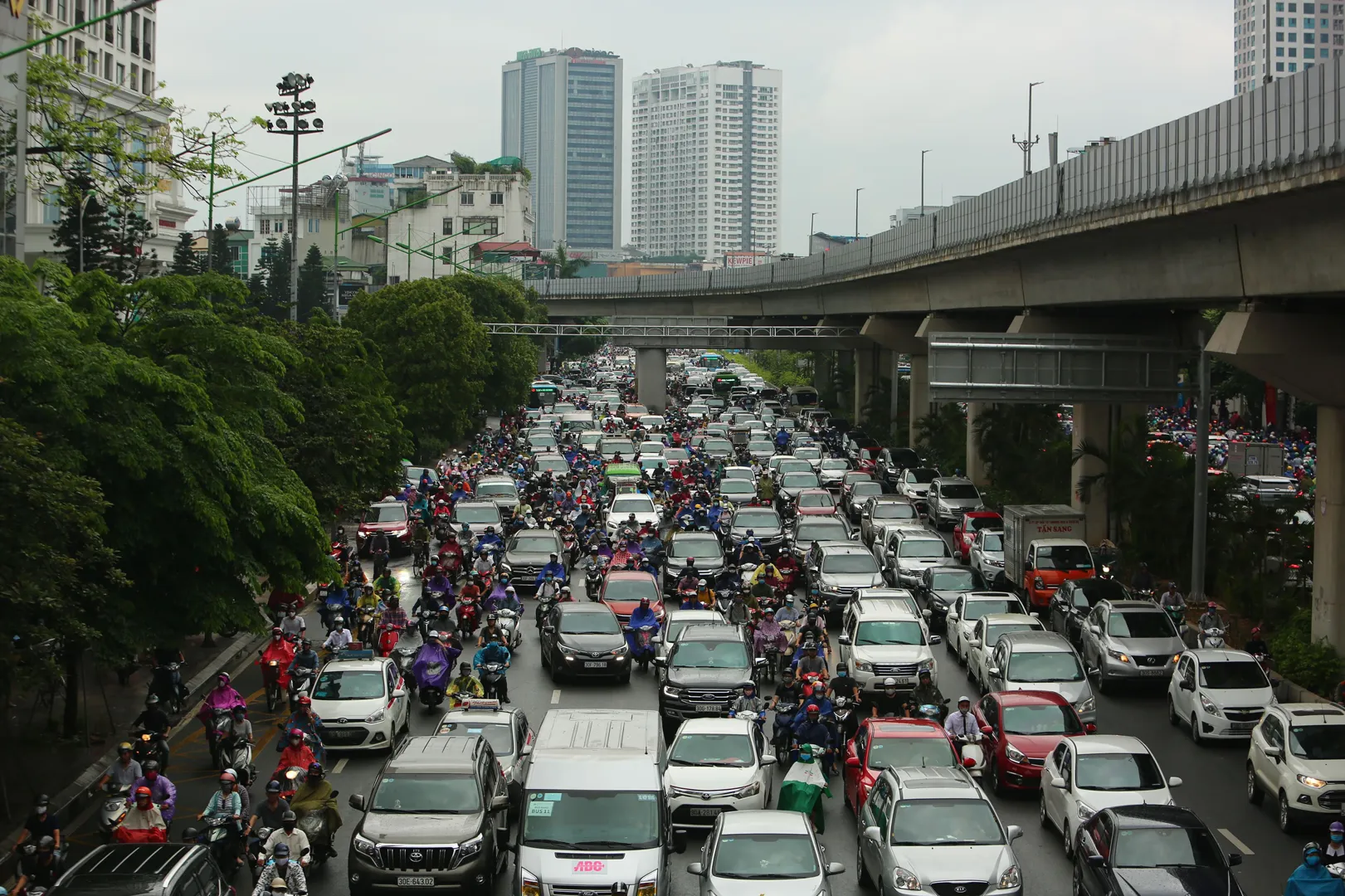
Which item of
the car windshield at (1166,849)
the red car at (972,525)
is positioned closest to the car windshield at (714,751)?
the car windshield at (1166,849)

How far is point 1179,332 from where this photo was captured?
1592 inches

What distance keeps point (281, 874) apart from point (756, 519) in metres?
26.6

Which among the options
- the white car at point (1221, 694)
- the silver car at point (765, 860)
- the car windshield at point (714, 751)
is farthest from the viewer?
the white car at point (1221, 694)

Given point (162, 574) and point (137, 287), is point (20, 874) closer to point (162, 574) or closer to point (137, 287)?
point (162, 574)

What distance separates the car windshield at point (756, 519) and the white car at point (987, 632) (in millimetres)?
12819

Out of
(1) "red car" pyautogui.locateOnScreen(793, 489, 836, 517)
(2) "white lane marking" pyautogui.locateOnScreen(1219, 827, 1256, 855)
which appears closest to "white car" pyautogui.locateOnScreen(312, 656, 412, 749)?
(2) "white lane marking" pyautogui.locateOnScreen(1219, 827, 1256, 855)

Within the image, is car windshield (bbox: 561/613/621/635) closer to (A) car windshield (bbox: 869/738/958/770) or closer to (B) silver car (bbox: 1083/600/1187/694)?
(B) silver car (bbox: 1083/600/1187/694)

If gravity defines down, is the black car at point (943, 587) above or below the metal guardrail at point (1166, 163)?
below

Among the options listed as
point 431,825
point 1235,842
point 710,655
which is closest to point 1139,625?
point 710,655

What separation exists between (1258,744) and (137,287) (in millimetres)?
17080

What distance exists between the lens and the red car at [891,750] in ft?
56.6

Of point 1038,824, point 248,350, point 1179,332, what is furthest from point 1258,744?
point 1179,332

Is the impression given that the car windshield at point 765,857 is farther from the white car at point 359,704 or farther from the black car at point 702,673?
the white car at point 359,704

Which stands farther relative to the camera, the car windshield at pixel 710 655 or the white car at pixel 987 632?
the white car at pixel 987 632
